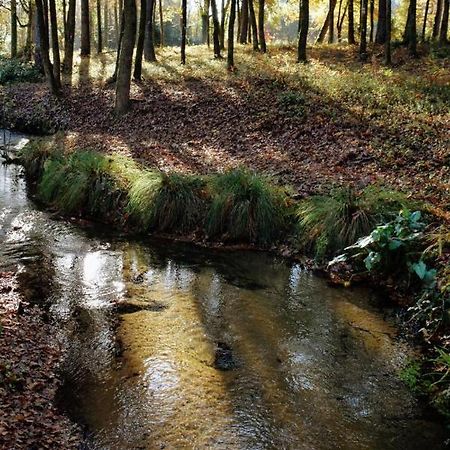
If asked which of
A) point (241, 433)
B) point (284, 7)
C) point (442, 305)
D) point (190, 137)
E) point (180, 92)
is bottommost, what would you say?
point (241, 433)

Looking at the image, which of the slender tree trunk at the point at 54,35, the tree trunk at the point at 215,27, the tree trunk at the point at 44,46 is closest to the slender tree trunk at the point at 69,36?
Result: the slender tree trunk at the point at 54,35

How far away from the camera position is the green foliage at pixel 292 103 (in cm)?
1414

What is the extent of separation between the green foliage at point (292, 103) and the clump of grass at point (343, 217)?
6174 mm

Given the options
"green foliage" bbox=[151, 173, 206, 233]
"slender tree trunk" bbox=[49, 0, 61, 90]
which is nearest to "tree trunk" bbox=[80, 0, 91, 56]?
"slender tree trunk" bbox=[49, 0, 61, 90]

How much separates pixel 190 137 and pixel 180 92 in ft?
15.5

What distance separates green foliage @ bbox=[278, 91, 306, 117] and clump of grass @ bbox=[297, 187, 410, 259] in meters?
6.17

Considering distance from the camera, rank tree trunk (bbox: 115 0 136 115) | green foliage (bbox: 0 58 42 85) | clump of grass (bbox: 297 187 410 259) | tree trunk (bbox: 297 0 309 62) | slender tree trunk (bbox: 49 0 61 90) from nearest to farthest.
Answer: clump of grass (bbox: 297 187 410 259) → tree trunk (bbox: 115 0 136 115) → slender tree trunk (bbox: 49 0 61 90) → tree trunk (bbox: 297 0 309 62) → green foliage (bbox: 0 58 42 85)

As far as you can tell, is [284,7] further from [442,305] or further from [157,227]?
[442,305]

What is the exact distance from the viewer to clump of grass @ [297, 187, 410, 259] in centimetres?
785

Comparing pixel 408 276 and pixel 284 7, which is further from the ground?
pixel 284 7

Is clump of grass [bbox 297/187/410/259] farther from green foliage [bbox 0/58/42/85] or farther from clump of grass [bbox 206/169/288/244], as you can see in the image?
green foliage [bbox 0/58/42/85]

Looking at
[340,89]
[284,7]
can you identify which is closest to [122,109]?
[340,89]

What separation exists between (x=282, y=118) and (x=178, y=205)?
6.01 m

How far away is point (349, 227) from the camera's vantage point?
25.8 ft
